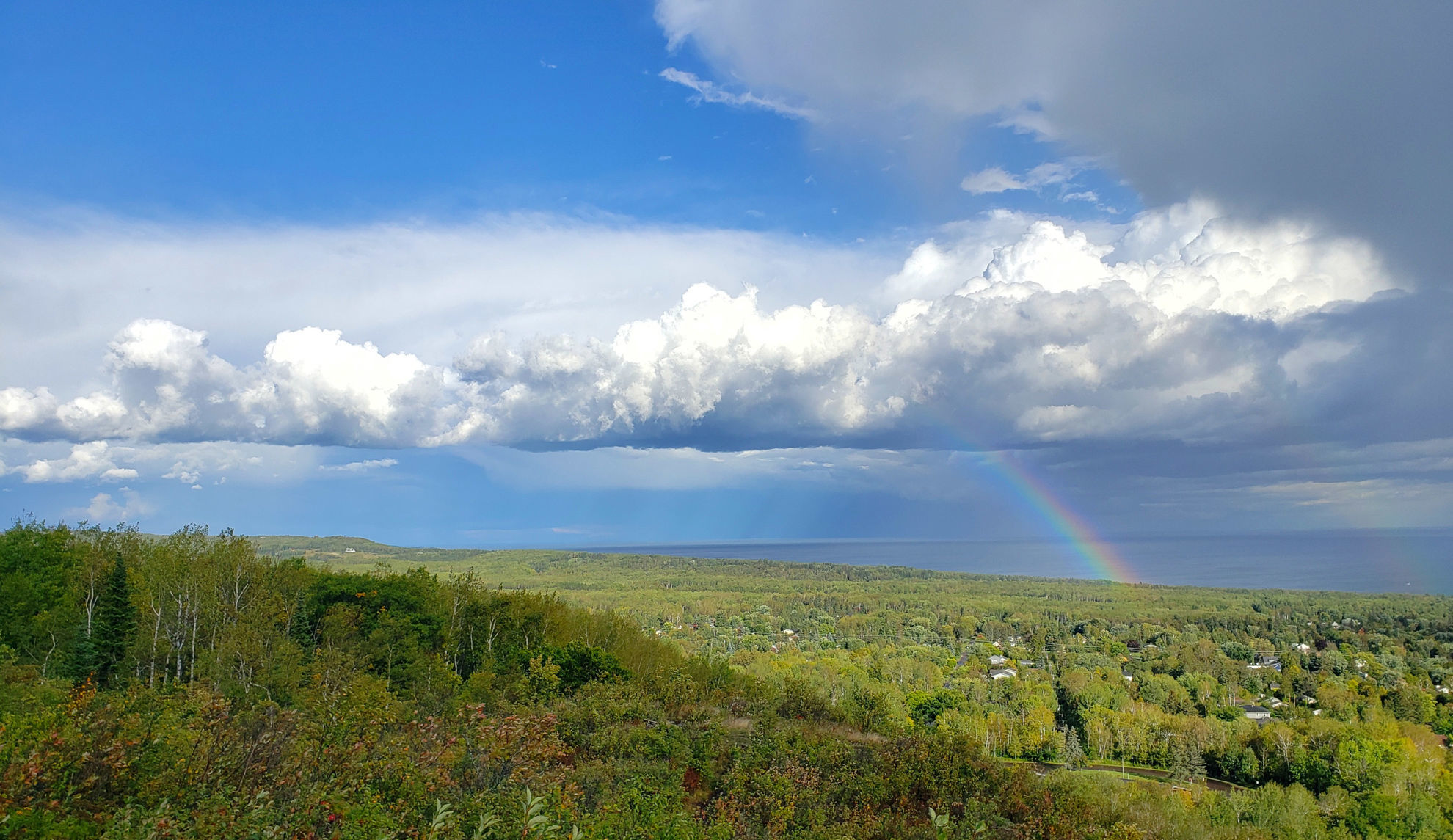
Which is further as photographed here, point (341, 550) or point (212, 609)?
point (341, 550)

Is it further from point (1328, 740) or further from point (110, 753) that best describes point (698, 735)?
point (1328, 740)

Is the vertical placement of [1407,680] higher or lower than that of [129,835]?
lower

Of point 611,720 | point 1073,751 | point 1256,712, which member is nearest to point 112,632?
point 611,720

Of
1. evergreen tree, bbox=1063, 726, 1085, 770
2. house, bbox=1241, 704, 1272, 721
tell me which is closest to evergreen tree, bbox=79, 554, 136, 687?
evergreen tree, bbox=1063, 726, 1085, 770

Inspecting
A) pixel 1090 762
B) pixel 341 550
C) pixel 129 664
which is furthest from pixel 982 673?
pixel 341 550

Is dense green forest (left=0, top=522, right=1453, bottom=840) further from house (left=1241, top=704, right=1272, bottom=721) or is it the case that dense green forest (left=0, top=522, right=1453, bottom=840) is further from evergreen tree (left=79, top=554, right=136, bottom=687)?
house (left=1241, top=704, right=1272, bottom=721)

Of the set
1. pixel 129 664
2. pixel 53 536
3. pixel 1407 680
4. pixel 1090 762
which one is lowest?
pixel 1090 762
